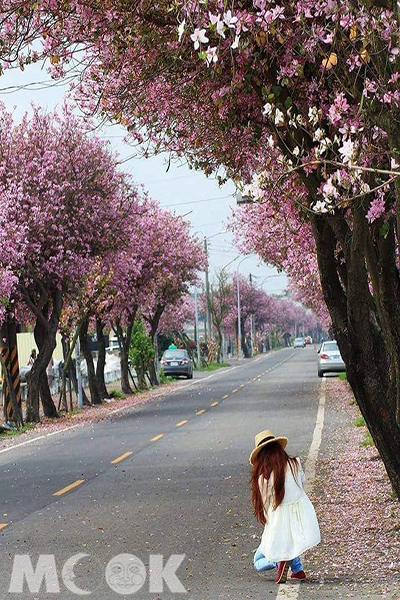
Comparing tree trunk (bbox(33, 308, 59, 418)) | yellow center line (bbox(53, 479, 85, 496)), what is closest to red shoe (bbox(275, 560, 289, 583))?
yellow center line (bbox(53, 479, 85, 496))

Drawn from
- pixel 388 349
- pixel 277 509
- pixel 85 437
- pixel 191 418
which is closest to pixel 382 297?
pixel 388 349

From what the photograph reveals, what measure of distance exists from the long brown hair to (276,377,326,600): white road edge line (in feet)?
1.85

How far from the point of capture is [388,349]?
12438 mm

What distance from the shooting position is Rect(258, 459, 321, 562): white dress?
9.48m

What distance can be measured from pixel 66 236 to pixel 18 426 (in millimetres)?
5105

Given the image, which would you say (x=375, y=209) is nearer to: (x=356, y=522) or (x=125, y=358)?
(x=356, y=522)

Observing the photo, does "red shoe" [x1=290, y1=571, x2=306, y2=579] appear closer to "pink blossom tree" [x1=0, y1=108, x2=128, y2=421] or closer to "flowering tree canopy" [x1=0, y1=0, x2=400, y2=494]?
"flowering tree canopy" [x1=0, y1=0, x2=400, y2=494]

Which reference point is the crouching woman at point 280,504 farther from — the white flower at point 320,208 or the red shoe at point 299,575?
the white flower at point 320,208

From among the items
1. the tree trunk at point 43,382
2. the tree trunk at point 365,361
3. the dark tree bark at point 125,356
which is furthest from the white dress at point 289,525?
the dark tree bark at point 125,356

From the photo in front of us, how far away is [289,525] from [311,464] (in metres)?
9.11

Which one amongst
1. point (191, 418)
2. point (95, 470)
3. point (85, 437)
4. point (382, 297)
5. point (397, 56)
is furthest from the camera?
point (191, 418)

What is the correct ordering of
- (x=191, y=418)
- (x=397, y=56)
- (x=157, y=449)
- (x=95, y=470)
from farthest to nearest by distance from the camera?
(x=191, y=418), (x=157, y=449), (x=95, y=470), (x=397, y=56)

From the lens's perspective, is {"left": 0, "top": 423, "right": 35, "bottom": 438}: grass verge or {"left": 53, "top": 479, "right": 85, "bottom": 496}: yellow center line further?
{"left": 0, "top": 423, "right": 35, "bottom": 438}: grass verge

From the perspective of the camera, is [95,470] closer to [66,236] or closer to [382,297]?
[382,297]
